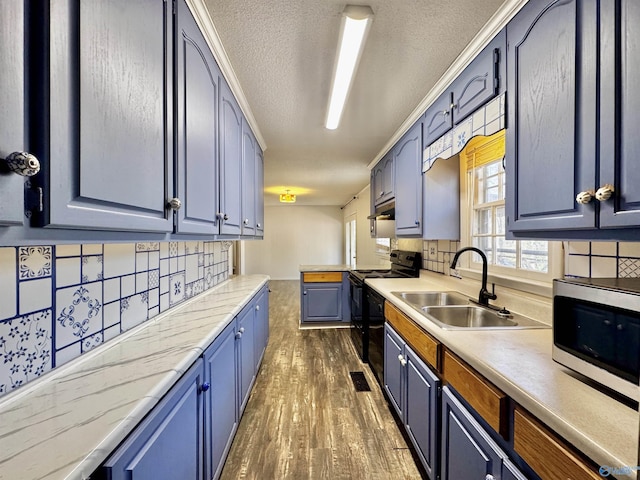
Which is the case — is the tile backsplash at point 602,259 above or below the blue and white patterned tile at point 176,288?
above

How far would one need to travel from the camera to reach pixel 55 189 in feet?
1.89

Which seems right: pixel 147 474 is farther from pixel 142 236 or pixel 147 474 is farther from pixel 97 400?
pixel 142 236

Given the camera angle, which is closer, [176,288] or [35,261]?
[35,261]

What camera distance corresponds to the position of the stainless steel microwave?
0.71m

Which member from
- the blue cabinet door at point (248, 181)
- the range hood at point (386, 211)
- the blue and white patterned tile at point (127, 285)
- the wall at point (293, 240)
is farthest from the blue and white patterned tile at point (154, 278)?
the wall at point (293, 240)

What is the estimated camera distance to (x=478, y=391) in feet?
3.34

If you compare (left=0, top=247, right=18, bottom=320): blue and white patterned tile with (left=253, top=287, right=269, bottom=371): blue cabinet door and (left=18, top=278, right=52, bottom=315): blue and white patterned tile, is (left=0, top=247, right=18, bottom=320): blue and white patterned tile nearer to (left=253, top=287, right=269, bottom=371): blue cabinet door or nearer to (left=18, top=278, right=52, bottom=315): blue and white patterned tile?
(left=18, top=278, right=52, bottom=315): blue and white patterned tile

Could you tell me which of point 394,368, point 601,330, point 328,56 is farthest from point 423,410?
point 328,56

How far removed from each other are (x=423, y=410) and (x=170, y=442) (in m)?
1.18

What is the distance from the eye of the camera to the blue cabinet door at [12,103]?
49cm

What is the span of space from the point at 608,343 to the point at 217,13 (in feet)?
6.37

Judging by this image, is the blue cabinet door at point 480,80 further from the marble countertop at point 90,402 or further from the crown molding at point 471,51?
the marble countertop at point 90,402

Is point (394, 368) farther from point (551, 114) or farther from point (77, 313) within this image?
point (77, 313)

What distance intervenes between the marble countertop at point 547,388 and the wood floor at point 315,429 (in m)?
0.91
